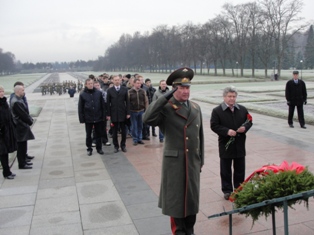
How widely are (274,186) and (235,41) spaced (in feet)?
239

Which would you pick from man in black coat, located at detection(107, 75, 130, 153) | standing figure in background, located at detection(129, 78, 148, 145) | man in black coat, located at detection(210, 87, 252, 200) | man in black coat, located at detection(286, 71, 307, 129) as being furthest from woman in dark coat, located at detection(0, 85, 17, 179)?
man in black coat, located at detection(286, 71, 307, 129)

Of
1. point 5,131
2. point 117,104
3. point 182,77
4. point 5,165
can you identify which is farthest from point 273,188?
point 117,104

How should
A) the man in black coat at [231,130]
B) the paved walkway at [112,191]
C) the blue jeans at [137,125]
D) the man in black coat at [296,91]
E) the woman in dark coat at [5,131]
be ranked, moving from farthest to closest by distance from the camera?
the man in black coat at [296,91]
the blue jeans at [137,125]
the woman in dark coat at [5,131]
the man in black coat at [231,130]
the paved walkway at [112,191]

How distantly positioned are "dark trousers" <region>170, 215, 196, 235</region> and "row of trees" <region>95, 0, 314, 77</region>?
55.7m

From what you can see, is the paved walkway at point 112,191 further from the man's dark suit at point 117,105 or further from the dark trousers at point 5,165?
the man's dark suit at point 117,105

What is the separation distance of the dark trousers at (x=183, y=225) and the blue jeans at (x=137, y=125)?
19.6 feet

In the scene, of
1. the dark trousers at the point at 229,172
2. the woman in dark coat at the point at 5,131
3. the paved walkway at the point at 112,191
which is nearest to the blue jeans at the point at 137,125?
the paved walkway at the point at 112,191

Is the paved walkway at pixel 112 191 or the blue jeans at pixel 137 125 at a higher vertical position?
Result: the blue jeans at pixel 137 125

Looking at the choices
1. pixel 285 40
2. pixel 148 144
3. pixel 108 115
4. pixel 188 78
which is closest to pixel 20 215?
pixel 188 78

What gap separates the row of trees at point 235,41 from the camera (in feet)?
194

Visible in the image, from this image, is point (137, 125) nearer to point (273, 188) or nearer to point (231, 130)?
point (231, 130)

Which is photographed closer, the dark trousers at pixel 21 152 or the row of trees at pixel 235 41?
the dark trousers at pixel 21 152

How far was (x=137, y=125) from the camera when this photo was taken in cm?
991

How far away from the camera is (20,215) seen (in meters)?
5.10
